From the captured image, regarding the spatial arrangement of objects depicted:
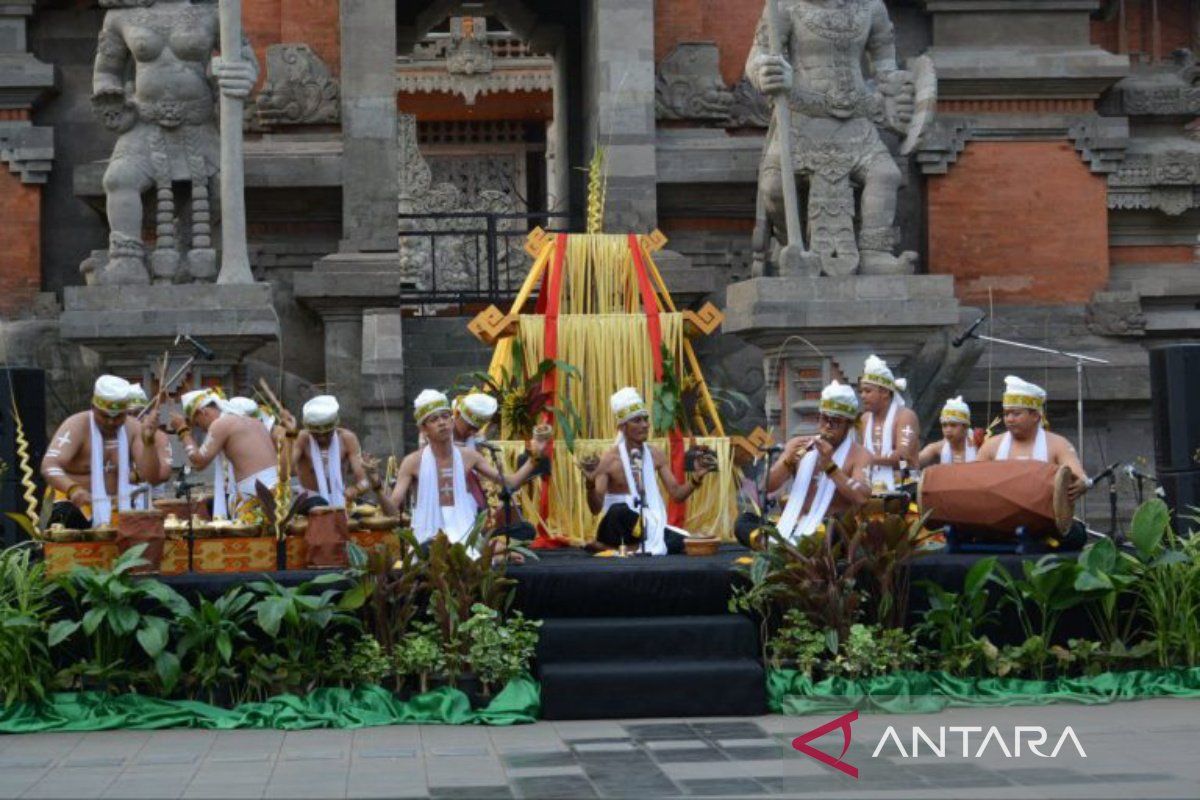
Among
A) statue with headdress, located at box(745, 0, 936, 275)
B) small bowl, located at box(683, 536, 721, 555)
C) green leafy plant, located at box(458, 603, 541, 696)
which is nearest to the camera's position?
green leafy plant, located at box(458, 603, 541, 696)

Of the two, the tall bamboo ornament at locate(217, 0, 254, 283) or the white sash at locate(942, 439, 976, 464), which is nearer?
the white sash at locate(942, 439, 976, 464)

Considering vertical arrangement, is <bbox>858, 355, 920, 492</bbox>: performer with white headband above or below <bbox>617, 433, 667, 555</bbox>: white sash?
above

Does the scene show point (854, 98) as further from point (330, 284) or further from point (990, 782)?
point (990, 782)

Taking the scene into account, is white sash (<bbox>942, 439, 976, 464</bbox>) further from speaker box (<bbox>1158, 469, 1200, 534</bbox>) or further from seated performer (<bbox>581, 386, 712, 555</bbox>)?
speaker box (<bbox>1158, 469, 1200, 534</bbox>)

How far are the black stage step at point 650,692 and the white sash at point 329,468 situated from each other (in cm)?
305

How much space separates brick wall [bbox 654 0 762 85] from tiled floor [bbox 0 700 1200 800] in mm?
9844

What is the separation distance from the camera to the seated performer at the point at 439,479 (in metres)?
14.1

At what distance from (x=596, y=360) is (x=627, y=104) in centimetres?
363

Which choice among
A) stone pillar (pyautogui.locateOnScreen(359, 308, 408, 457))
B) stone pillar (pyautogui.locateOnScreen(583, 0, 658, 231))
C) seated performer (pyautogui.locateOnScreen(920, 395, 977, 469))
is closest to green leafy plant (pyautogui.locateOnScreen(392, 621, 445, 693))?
seated performer (pyautogui.locateOnScreen(920, 395, 977, 469))

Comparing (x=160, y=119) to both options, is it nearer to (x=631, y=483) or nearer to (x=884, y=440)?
(x=631, y=483)

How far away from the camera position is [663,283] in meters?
18.5

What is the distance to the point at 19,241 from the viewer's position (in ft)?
65.7

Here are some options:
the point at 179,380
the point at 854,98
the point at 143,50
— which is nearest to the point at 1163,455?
the point at 854,98

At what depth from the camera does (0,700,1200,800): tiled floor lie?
9875 millimetres
